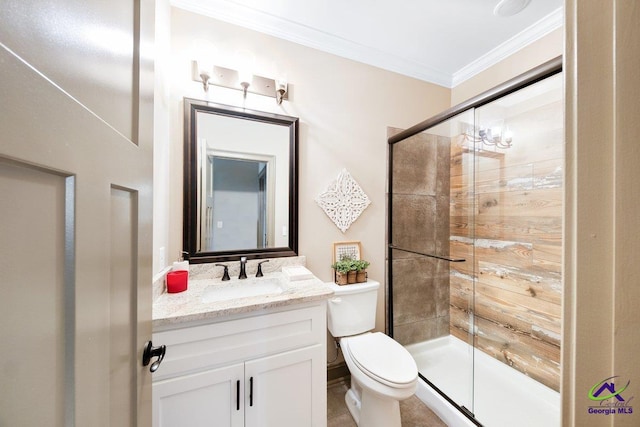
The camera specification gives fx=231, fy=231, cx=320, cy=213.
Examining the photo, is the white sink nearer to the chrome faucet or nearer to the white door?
the chrome faucet

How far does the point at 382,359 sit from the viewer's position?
4.29 ft

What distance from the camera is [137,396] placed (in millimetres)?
575

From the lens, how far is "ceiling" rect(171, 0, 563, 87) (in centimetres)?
144

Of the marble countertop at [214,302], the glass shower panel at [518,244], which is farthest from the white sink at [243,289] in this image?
the glass shower panel at [518,244]

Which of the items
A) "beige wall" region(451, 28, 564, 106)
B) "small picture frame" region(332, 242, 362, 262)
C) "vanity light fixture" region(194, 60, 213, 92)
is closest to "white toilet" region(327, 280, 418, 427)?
"small picture frame" region(332, 242, 362, 262)

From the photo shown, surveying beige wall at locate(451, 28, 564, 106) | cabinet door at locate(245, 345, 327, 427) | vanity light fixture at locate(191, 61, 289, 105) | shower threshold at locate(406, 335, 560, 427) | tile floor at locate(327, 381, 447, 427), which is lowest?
tile floor at locate(327, 381, 447, 427)

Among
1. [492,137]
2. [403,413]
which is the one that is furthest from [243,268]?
[492,137]

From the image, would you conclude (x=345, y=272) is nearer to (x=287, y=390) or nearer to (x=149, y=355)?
(x=287, y=390)

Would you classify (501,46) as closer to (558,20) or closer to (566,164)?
(558,20)

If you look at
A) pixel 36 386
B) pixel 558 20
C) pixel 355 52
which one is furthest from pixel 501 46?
pixel 36 386

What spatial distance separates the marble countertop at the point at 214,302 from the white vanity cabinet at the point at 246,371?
49mm

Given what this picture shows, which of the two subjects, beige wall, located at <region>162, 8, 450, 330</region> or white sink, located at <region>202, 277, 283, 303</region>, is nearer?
white sink, located at <region>202, 277, 283, 303</region>

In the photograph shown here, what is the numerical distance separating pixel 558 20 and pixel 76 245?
8.37 feet

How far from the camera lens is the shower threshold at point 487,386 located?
145cm
